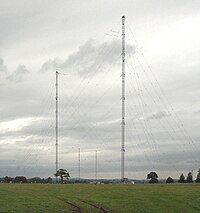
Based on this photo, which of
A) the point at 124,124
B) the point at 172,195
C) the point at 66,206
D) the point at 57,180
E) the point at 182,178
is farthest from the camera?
the point at 182,178

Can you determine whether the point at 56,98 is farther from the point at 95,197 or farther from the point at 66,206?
the point at 66,206

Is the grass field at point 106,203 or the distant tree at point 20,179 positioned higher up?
the distant tree at point 20,179

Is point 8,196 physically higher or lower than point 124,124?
lower

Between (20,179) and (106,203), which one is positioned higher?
(20,179)

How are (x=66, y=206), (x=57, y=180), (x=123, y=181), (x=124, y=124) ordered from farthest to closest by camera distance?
(x=57, y=180) < (x=123, y=181) < (x=124, y=124) < (x=66, y=206)

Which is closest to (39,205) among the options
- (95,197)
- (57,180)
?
(95,197)

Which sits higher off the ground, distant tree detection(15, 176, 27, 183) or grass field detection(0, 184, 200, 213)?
distant tree detection(15, 176, 27, 183)

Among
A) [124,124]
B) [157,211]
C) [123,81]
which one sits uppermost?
[123,81]

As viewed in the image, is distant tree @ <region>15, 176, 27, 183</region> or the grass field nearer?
the grass field

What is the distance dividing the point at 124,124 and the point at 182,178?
287ft

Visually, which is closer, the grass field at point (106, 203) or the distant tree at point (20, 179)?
the grass field at point (106, 203)

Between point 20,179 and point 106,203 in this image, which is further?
point 20,179

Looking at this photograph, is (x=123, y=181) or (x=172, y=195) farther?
(x=123, y=181)

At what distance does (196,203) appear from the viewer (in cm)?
5953
